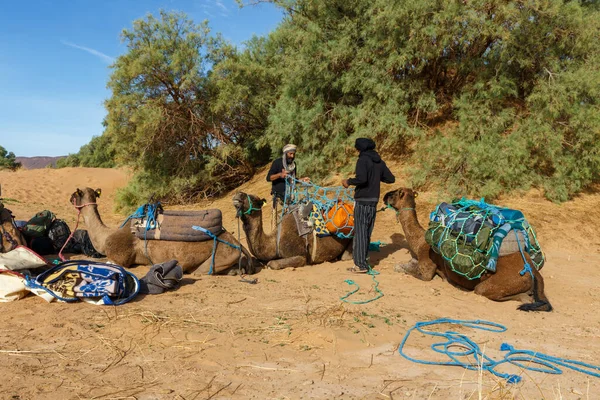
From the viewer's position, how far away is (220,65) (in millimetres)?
15102

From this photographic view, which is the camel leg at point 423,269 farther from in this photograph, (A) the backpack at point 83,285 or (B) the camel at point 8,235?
(B) the camel at point 8,235

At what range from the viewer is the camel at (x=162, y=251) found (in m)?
7.00

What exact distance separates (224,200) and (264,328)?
11130 millimetres

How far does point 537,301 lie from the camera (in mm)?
5816

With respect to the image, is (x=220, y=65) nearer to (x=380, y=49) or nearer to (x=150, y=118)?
(x=150, y=118)

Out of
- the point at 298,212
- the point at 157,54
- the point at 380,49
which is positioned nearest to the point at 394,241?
the point at 298,212

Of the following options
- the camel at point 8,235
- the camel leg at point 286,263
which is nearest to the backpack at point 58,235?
the camel at point 8,235

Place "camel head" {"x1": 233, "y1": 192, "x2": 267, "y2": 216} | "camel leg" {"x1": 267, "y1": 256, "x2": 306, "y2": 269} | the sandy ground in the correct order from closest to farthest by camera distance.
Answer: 1. the sandy ground
2. "camel head" {"x1": 233, "y1": 192, "x2": 267, "y2": 216}
3. "camel leg" {"x1": 267, "y1": 256, "x2": 306, "y2": 269}

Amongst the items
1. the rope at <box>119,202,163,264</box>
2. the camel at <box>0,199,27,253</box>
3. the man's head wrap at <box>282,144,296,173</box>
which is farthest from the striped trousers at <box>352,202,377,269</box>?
the camel at <box>0,199,27,253</box>

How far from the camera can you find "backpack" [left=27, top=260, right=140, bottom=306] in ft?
17.2

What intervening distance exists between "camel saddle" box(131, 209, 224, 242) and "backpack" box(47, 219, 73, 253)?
6.35 feet

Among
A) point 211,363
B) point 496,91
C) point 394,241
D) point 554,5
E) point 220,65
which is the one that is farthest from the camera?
point 220,65

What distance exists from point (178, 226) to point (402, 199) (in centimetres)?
357

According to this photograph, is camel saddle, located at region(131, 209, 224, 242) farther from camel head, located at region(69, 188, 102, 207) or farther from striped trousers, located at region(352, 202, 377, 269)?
striped trousers, located at region(352, 202, 377, 269)
